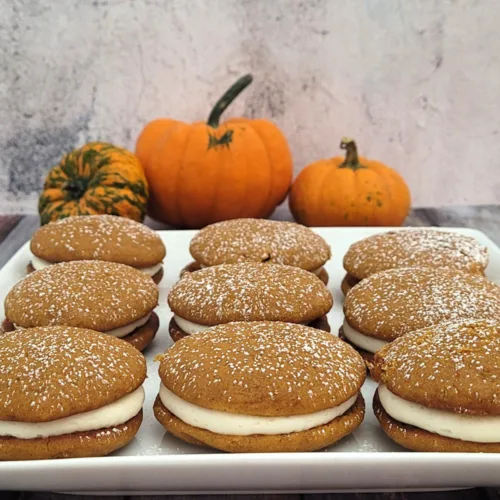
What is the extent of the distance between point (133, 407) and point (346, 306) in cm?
70

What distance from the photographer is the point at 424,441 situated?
58.0 inches

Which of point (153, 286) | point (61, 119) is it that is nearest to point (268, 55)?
point (61, 119)

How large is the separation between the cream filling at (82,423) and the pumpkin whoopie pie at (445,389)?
0.55m

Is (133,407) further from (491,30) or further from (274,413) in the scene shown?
(491,30)

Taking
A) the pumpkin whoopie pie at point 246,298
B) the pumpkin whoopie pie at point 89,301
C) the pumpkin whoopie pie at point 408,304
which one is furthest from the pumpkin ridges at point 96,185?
the pumpkin whoopie pie at point 408,304

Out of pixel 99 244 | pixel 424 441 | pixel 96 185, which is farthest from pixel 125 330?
pixel 96 185

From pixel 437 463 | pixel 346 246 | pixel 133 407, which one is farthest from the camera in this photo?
pixel 346 246

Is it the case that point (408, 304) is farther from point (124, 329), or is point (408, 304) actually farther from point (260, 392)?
point (124, 329)

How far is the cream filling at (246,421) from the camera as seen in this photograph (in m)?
1.48

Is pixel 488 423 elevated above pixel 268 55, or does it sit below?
below

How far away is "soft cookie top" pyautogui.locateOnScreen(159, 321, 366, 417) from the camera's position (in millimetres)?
1483

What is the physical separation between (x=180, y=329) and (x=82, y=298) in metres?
0.29

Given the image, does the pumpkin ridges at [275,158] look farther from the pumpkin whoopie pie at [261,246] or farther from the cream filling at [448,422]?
the cream filling at [448,422]

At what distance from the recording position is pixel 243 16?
362 centimetres
